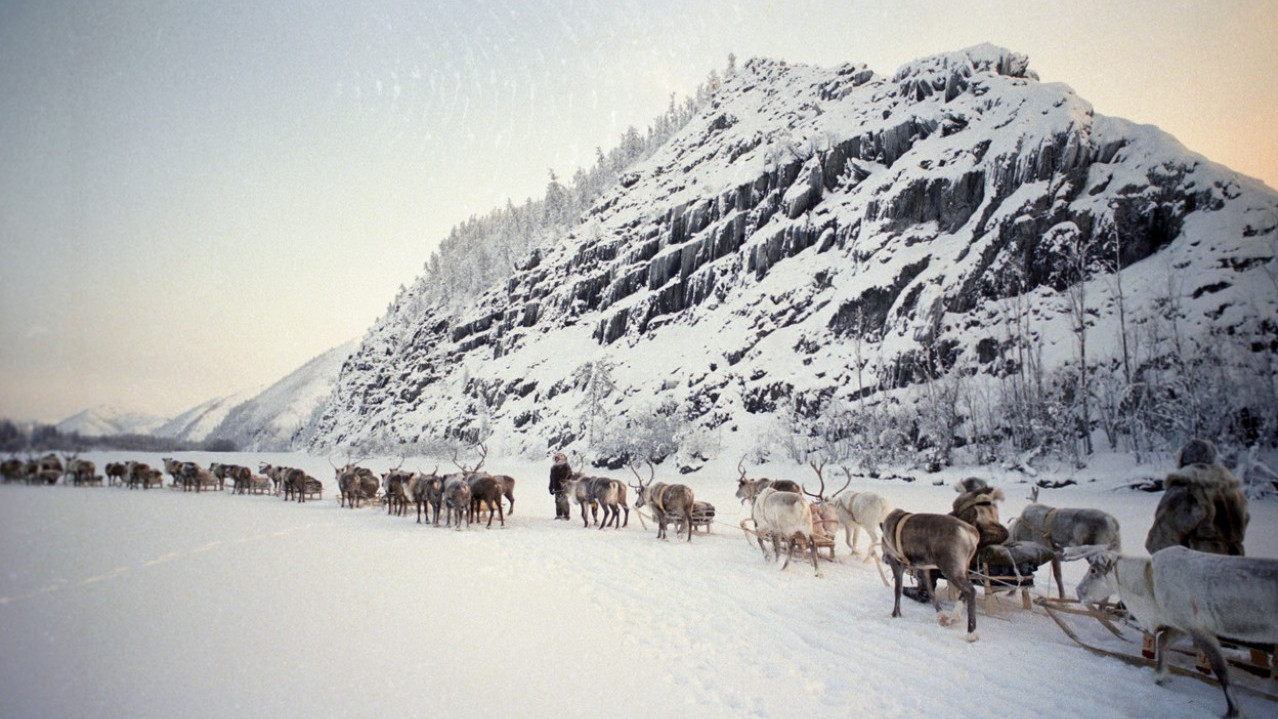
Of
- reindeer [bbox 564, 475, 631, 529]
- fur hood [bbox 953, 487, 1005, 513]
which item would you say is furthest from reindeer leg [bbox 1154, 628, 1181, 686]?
reindeer [bbox 564, 475, 631, 529]

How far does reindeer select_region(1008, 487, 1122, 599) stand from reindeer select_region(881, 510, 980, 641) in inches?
60.0

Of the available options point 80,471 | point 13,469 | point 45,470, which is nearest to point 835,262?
point 80,471

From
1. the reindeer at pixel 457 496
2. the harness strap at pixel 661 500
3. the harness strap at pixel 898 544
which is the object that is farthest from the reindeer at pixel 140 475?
the harness strap at pixel 661 500

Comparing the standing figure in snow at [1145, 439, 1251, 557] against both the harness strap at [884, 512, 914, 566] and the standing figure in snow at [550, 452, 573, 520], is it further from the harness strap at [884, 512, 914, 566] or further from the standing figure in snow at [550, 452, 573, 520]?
the standing figure in snow at [550, 452, 573, 520]

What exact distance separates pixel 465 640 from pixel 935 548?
5783mm

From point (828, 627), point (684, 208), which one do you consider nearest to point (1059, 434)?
point (828, 627)

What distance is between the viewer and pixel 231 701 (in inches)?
158

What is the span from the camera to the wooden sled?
5.04m

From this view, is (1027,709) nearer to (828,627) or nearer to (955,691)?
(955,691)

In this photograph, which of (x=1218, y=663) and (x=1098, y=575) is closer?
(x=1218, y=663)

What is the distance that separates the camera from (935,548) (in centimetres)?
702

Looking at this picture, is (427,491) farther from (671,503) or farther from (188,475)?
(188,475)

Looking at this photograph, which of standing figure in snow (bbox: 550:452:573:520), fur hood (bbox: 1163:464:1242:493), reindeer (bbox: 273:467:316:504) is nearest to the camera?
fur hood (bbox: 1163:464:1242:493)

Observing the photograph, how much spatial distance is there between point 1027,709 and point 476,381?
279 feet
